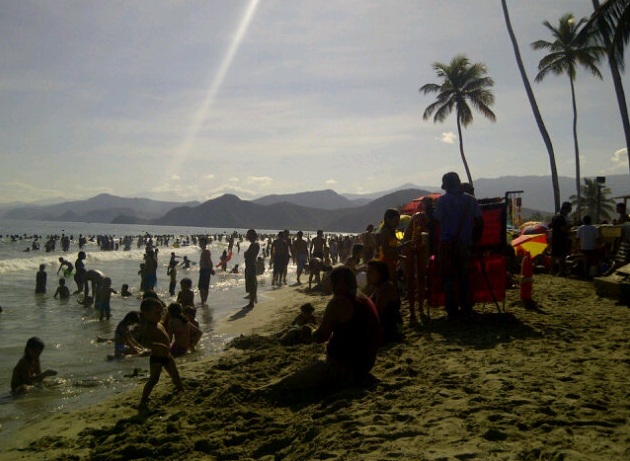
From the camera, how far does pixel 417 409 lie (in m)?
3.68

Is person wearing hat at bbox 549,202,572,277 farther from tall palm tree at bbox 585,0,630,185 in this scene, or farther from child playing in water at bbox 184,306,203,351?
child playing in water at bbox 184,306,203,351

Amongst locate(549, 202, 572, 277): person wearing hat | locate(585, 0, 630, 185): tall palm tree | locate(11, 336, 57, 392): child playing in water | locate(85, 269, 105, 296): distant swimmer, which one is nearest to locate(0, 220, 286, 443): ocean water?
locate(11, 336, 57, 392): child playing in water

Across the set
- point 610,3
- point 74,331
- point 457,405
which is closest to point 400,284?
point 457,405

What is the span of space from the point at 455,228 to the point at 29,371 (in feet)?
20.0

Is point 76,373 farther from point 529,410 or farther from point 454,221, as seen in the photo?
point 529,410

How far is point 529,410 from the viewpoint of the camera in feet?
11.0

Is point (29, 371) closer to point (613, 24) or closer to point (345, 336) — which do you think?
point (345, 336)

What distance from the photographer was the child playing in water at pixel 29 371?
21.5 ft

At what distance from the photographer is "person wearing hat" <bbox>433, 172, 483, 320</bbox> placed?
6.24 metres

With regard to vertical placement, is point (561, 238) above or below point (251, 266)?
above

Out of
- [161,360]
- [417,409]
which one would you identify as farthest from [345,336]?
[161,360]

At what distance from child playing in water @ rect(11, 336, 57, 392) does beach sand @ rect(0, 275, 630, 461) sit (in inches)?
68.1

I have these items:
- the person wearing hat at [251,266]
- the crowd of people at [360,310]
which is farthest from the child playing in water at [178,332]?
the person wearing hat at [251,266]

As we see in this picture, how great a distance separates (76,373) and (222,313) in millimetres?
5648
